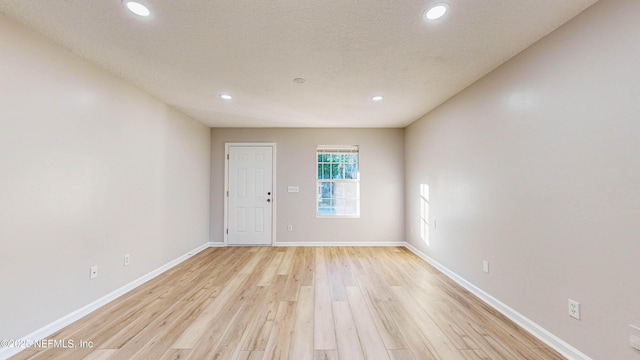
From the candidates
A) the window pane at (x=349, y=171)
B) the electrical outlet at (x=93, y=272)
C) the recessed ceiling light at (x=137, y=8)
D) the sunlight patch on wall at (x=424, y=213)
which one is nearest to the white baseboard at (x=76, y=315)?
the electrical outlet at (x=93, y=272)

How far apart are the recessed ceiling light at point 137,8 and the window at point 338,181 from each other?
141 inches

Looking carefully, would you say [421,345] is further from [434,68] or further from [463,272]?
[434,68]

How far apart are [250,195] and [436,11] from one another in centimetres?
419

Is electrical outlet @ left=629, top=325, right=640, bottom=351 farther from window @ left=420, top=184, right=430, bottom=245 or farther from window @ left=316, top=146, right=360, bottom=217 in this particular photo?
window @ left=316, top=146, right=360, bottom=217

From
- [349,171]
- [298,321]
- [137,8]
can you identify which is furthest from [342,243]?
[137,8]

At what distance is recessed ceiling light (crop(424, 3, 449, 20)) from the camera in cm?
161

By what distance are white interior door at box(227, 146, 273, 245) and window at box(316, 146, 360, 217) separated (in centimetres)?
101

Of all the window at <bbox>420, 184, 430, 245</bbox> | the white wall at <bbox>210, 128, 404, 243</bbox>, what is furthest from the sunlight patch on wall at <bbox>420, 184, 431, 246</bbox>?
the white wall at <bbox>210, 128, 404, 243</bbox>

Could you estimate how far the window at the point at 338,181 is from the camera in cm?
504

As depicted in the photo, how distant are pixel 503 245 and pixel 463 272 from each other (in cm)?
81

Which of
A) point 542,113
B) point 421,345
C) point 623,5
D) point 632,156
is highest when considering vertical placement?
point 623,5

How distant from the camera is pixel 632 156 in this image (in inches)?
55.6

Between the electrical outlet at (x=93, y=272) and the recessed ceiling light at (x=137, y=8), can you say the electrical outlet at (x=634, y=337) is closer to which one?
the recessed ceiling light at (x=137, y=8)

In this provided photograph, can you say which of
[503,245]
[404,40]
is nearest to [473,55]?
[404,40]
